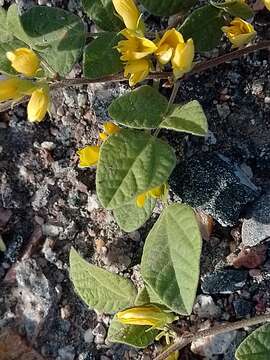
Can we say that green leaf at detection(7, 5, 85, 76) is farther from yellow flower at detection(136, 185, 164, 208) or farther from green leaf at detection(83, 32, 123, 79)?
yellow flower at detection(136, 185, 164, 208)

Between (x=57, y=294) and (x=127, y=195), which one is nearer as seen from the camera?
(x=127, y=195)

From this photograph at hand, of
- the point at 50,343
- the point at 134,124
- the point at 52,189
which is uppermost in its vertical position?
the point at 134,124

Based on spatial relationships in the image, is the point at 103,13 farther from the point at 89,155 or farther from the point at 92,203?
the point at 92,203

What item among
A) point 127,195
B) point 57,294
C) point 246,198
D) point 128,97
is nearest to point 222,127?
point 246,198

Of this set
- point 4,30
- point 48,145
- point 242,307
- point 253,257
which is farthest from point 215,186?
point 4,30

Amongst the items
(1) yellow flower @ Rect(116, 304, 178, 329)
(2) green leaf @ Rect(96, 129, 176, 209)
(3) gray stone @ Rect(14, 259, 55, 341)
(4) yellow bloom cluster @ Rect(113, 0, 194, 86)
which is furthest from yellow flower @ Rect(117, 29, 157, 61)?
(3) gray stone @ Rect(14, 259, 55, 341)

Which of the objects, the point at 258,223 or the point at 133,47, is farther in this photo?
the point at 258,223

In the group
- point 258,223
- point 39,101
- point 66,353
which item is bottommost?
point 66,353

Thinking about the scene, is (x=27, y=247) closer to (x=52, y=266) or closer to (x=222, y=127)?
(x=52, y=266)
